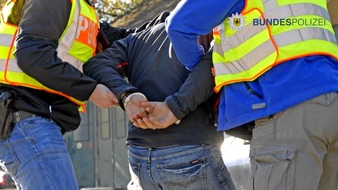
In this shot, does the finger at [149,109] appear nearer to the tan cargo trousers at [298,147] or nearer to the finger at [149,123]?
the finger at [149,123]

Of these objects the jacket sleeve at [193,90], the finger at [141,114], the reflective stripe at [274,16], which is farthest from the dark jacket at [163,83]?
the reflective stripe at [274,16]

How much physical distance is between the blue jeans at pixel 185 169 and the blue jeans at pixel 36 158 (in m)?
0.40

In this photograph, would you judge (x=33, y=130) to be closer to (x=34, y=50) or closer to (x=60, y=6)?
(x=34, y=50)

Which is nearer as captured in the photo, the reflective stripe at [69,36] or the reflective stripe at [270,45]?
the reflective stripe at [270,45]

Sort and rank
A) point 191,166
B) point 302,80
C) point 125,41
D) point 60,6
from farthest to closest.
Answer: point 125,41 < point 60,6 < point 191,166 < point 302,80

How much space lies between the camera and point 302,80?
270 centimetres

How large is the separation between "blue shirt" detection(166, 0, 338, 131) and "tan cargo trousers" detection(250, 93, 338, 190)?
0.15ft

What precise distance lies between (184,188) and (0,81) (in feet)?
3.43

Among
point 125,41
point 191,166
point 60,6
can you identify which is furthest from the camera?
point 125,41

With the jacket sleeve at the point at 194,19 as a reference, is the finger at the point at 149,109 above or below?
below

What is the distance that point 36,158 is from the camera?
3232mm

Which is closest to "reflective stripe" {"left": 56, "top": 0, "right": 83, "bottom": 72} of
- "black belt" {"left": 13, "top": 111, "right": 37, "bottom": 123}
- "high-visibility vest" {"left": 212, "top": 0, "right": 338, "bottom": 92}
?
"black belt" {"left": 13, "top": 111, "right": 37, "bottom": 123}

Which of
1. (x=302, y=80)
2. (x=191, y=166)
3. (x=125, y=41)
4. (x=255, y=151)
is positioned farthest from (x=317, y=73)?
(x=125, y=41)

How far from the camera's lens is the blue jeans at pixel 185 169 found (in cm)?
312
